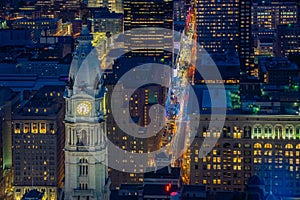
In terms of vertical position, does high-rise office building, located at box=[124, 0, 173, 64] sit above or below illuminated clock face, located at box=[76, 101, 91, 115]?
below

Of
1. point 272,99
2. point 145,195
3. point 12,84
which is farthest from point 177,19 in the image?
point 145,195

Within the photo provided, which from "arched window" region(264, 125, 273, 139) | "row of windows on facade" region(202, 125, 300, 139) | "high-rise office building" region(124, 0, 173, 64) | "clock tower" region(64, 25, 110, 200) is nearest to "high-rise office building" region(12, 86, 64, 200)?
"row of windows on facade" region(202, 125, 300, 139)

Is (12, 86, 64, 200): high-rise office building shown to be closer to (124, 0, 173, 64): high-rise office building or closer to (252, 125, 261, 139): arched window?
(252, 125, 261, 139): arched window

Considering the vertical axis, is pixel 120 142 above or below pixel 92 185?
below

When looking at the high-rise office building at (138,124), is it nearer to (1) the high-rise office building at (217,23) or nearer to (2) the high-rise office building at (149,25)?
(1) the high-rise office building at (217,23)

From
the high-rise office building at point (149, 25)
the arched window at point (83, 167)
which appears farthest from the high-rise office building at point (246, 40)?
the arched window at point (83, 167)

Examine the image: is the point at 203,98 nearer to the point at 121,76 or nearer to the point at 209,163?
the point at 209,163

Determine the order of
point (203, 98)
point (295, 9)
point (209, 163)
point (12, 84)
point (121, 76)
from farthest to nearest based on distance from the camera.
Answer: point (295, 9) → point (12, 84) → point (121, 76) → point (203, 98) → point (209, 163)
